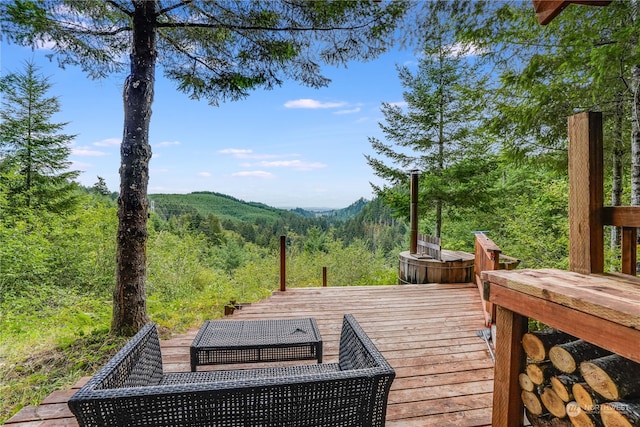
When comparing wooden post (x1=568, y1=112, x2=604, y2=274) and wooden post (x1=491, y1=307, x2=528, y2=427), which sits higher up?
wooden post (x1=568, y1=112, x2=604, y2=274)

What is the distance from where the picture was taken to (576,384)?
1.29 m

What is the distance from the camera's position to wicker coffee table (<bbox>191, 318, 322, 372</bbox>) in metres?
2.20

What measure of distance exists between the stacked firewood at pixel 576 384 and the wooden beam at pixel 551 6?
5.14 feet

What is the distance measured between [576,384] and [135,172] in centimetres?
351

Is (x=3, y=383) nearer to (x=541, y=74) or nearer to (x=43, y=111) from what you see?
(x=541, y=74)

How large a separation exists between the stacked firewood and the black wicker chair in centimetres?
79

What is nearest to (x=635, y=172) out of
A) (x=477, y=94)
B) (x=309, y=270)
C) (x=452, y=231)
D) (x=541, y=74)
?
(x=541, y=74)

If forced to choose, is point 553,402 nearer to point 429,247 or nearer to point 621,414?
point 621,414

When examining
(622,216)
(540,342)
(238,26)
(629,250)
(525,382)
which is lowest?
(525,382)

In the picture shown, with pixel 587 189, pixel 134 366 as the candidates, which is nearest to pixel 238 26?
pixel 134 366

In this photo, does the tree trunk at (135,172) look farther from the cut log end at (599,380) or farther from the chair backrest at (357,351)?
the cut log end at (599,380)

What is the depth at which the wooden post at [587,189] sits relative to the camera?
1.41 metres

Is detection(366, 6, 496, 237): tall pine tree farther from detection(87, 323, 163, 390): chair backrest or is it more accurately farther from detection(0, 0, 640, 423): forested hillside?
detection(87, 323, 163, 390): chair backrest

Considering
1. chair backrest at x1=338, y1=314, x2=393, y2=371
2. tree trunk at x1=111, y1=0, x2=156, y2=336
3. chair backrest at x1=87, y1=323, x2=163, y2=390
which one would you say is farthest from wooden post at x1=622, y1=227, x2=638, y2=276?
tree trunk at x1=111, y1=0, x2=156, y2=336
